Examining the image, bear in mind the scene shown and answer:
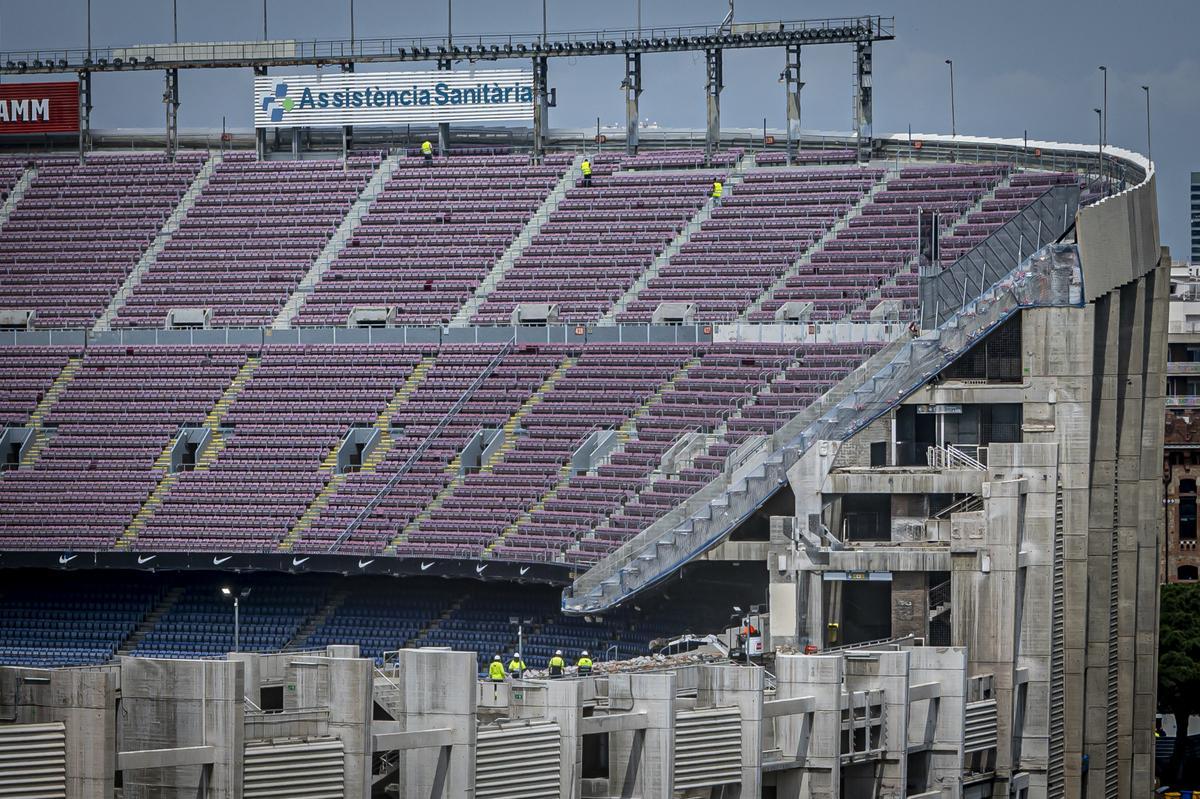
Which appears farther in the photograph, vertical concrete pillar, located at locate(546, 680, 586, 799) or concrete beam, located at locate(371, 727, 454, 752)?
vertical concrete pillar, located at locate(546, 680, 586, 799)

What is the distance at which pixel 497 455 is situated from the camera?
71688 mm

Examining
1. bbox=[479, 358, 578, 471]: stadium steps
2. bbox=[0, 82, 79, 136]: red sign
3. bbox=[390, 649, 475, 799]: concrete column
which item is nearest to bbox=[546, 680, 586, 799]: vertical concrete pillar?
bbox=[390, 649, 475, 799]: concrete column

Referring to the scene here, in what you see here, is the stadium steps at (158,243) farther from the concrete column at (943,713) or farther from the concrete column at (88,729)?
the concrete column at (88,729)

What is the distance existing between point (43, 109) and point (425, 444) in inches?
1125

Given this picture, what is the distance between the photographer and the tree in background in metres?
76.1

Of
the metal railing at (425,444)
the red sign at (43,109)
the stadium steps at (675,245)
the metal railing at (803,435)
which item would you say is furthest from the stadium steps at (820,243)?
the red sign at (43,109)

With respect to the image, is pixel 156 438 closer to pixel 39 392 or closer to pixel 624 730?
pixel 39 392

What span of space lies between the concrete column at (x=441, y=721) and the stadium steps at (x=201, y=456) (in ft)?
136

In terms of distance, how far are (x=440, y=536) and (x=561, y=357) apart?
9.04 m

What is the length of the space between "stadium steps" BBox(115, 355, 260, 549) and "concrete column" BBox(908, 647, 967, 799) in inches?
1406

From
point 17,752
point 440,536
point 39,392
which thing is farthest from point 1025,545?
point 39,392

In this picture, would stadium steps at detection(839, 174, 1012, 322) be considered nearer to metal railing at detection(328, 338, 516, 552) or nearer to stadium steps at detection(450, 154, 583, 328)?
metal railing at detection(328, 338, 516, 552)

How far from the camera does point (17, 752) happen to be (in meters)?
28.2

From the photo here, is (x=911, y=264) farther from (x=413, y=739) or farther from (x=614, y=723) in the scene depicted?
(x=413, y=739)
